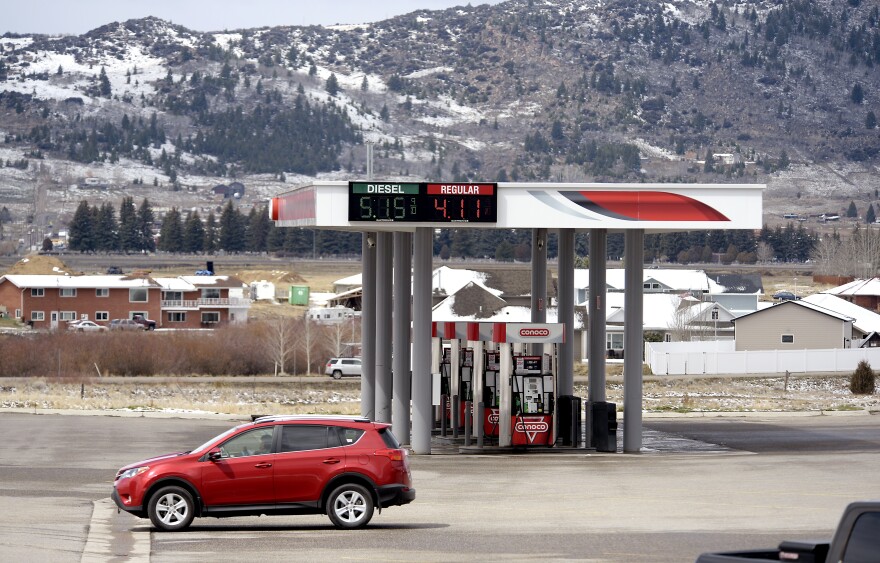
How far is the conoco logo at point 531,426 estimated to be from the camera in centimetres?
3041

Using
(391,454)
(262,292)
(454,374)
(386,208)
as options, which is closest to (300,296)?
(262,292)

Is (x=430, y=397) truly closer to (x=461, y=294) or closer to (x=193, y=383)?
(x=193, y=383)

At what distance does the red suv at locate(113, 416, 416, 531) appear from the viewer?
59.3 feet

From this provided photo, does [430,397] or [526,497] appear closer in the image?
[526,497]

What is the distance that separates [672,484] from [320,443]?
28.2 feet

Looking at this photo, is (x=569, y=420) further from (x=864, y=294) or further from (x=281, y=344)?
(x=864, y=294)

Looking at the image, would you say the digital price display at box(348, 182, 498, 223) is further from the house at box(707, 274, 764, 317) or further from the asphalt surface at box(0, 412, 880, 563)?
the house at box(707, 274, 764, 317)

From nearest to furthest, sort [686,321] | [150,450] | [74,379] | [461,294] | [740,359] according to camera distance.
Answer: [150,450] → [74,379] → [740,359] → [461,294] → [686,321]

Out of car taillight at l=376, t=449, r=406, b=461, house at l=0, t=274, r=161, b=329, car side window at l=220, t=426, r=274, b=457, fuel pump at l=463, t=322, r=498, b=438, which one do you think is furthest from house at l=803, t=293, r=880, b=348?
car side window at l=220, t=426, r=274, b=457

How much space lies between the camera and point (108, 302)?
10944cm

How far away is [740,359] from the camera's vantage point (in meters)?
69.8

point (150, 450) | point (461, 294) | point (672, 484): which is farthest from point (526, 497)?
point (461, 294)

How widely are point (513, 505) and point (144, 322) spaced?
288 ft

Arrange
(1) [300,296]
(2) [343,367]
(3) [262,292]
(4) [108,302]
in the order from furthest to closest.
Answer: (3) [262,292] < (1) [300,296] < (4) [108,302] < (2) [343,367]
